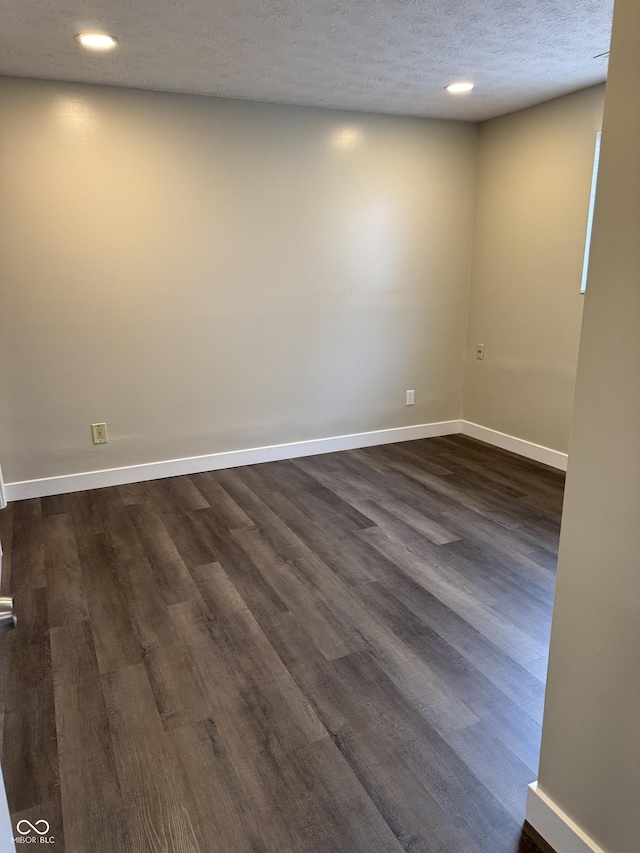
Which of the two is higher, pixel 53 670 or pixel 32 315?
pixel 32 315

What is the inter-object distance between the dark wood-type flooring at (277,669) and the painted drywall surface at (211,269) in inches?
28.6

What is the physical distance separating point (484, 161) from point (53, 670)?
4223 millimetres

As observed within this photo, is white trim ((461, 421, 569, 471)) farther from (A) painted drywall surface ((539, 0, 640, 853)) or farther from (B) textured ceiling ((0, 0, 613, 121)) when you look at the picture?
(A) painted drywall surface ((539, 0, 640, 853))

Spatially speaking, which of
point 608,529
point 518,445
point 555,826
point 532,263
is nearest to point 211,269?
point 532,263

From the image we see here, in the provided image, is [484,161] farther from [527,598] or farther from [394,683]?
[394,683]

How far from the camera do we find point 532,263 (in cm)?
401

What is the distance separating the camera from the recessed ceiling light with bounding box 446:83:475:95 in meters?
3.28

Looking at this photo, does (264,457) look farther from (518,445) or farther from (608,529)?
(608,529)

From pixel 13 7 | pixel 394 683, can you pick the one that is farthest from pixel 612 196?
pixel 13 7

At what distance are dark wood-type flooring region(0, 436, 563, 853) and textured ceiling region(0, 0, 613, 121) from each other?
7.59 feet

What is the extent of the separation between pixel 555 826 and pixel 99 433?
10.3 ft

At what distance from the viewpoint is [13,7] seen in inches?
85.4

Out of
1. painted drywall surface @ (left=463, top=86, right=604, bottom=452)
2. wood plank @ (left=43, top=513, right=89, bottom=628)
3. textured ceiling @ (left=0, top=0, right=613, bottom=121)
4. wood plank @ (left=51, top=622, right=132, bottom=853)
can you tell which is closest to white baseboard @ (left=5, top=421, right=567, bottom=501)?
painted drywall surface @ (left=463, top=86, right=604, bottom=452)

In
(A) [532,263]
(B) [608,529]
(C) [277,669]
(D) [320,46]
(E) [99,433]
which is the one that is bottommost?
(C) [277,669]
